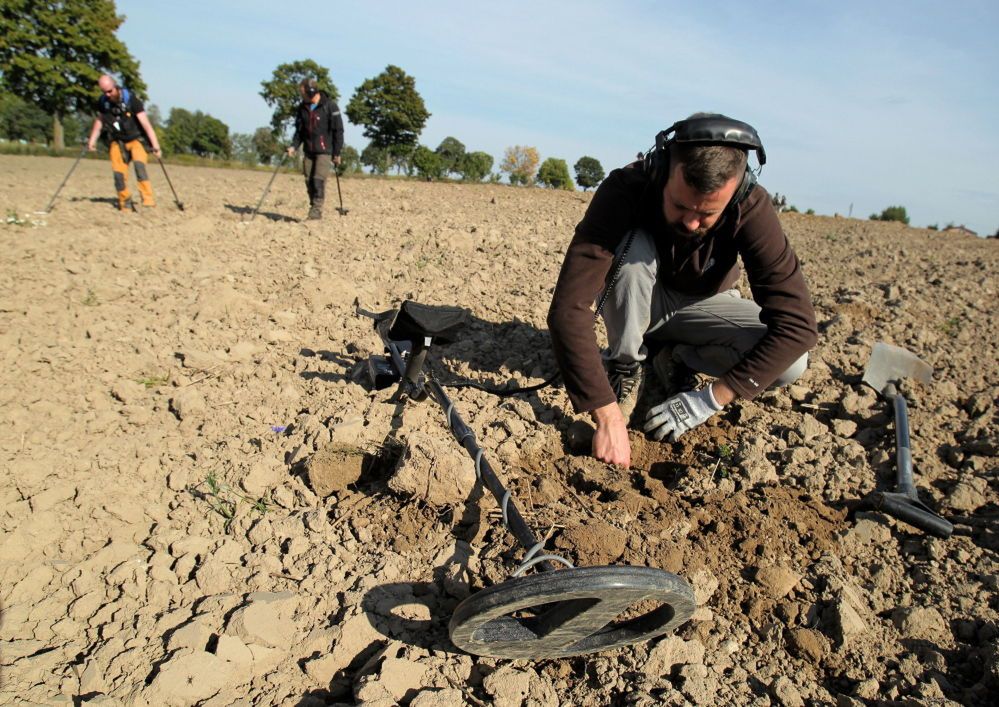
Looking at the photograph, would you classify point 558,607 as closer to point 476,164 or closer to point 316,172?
point 316,172

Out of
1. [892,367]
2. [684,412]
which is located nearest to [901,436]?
[892,367]

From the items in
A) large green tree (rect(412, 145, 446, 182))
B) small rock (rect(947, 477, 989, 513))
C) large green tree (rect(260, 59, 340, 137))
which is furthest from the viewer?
large green tree (rect(260, 59, 340, 137))

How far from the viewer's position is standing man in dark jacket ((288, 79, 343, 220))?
7.78 m

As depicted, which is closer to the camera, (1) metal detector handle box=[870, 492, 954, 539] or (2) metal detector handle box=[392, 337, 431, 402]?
(1) metal detector handle box=[870, 492, 954, 539]

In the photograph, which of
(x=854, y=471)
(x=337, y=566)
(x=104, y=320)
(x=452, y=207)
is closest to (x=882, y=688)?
(x=854, y=471)

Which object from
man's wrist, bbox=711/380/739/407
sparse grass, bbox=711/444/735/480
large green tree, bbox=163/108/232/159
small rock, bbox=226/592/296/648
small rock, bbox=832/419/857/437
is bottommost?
small rock, bbox=226/592/296/648

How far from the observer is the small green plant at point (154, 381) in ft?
11.4

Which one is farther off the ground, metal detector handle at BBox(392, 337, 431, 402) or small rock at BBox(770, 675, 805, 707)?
metal detector handle at BBox(392, 337, 431, 402)

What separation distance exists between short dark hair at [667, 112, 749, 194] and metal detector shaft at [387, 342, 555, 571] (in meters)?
1.25

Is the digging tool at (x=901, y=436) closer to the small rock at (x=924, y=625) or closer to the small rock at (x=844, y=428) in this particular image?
the small rock at (x=844, y=428)

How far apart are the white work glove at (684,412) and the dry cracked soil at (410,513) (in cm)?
18

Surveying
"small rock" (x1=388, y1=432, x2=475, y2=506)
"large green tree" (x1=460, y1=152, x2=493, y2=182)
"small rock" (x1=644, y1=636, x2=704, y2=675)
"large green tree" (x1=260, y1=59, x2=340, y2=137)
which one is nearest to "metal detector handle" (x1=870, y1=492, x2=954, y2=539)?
"small rock" (x1=644, y1=636, x2=704, y2=675)

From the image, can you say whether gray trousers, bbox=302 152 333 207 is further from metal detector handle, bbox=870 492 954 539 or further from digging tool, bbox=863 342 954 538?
metal detector handle, bbox=870 492 954 539

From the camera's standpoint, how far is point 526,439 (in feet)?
9.77
